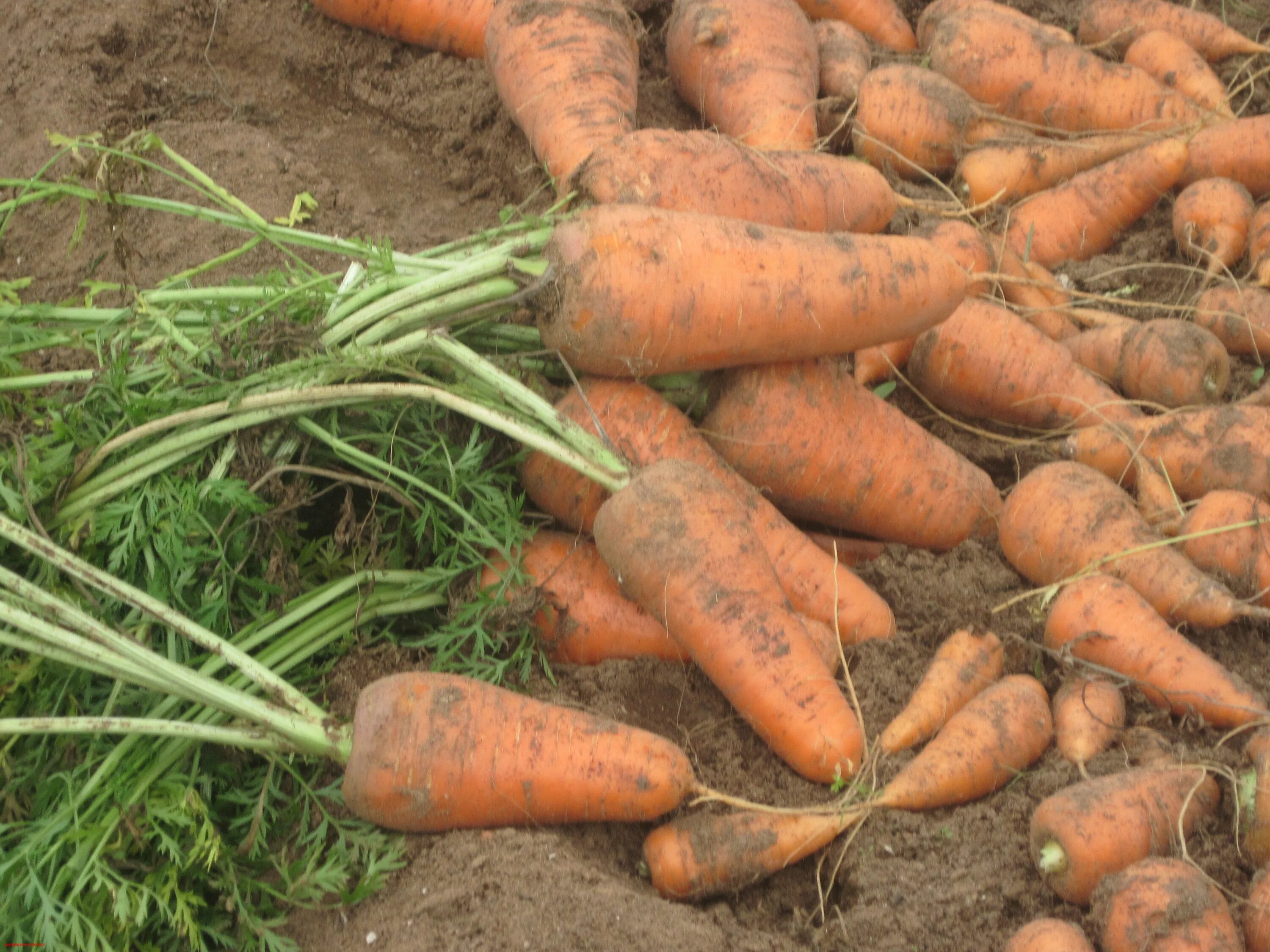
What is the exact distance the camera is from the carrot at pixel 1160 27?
441 centimetres

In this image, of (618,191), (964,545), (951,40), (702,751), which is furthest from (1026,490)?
(951,40)

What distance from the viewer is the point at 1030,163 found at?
4.02m

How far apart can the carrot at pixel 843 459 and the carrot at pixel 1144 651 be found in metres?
0.46

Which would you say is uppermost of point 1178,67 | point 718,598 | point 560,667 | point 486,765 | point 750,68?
point 750,68

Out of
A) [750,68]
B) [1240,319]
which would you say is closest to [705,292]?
[750,68]

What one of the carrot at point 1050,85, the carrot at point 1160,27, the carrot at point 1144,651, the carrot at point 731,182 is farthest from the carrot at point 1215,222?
the carrot at point 1144,651

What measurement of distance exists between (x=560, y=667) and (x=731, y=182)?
53.9 inches

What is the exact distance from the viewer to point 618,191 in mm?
2965

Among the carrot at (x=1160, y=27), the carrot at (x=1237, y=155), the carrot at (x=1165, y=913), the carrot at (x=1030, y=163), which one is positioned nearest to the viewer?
the carrot at (x=1165, y=913)

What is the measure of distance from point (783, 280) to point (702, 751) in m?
1.12

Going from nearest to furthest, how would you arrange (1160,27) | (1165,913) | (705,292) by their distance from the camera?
Result: (1165,913), (705,292), (1160,27)

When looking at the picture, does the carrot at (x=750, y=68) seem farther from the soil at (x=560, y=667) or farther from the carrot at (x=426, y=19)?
the carrot at (x=426, y=19)

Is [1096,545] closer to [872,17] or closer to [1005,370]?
[1005,370]

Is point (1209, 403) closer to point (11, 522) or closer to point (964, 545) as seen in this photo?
point (964, 545)
